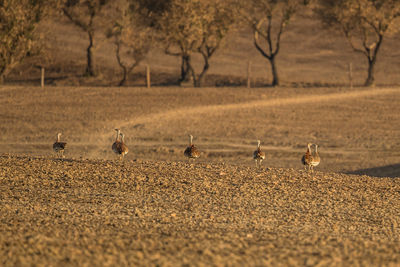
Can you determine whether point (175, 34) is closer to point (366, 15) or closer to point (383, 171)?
point (366, 15)

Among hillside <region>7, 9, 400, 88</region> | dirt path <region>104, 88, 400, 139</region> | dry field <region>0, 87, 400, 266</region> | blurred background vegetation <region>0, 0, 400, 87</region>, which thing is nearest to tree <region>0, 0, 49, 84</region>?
blurred background vegetation <region>0, 0, 400, 87</region>

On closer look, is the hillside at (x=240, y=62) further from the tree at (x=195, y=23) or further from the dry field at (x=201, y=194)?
the dry field at (x=201, y=194)

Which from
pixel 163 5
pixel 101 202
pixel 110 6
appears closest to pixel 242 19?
pixel 163 5

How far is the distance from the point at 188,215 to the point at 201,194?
2391 millimetres

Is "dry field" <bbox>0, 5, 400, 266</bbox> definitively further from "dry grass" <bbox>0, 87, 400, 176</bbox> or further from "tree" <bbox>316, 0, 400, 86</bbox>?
"tree" <bbox>316, 0, 400, 86</bbox>

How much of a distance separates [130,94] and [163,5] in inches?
480

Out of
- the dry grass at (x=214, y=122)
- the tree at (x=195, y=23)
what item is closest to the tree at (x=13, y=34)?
the dry grass at (x=214, y=122)

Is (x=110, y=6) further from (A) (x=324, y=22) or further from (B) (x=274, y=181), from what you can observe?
(B) (x=274, y=181)

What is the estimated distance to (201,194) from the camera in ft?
49.8

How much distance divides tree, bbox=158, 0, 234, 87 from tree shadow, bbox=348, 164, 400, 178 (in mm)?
27024

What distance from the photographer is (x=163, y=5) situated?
54000mm

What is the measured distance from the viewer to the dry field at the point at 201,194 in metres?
9.27

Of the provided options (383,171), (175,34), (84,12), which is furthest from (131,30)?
(383,171)

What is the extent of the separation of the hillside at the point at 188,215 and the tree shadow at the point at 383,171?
568cm
